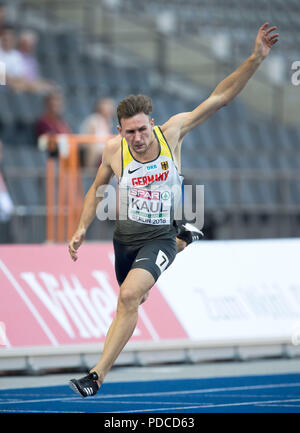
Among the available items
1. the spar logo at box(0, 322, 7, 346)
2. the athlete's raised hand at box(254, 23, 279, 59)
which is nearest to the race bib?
the athlete's raised hand at box(254, 23, 279, 59)

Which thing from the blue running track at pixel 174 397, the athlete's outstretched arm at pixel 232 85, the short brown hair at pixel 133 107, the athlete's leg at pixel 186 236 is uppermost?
the athlete's outstretched arm at pixel 232 85

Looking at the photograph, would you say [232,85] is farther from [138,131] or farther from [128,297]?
[128,297]

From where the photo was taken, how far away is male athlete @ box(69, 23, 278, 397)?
20.2 feet

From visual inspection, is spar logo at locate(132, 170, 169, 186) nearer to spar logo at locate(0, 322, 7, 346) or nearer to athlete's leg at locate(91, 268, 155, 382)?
athlete's leg at locate(91, 268, 155, 382)

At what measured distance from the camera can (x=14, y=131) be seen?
13445mm

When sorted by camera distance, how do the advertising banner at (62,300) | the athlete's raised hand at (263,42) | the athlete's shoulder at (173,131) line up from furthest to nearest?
the advertising banner at (62,300)
the athlete's shoulder at (173,131)
the athlete's raised hand at (263,42)

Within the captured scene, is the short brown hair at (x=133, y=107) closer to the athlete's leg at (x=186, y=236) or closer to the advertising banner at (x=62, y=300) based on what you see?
the athlete's leg at (x=186, y=236)

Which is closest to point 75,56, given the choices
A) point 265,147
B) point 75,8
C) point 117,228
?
point 75,8

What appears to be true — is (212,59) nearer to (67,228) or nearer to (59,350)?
(67,228)

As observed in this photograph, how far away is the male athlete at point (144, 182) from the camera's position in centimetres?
615

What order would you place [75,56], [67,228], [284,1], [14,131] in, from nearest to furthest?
[67,228]
[14,131]
[75,56]
[284,1]

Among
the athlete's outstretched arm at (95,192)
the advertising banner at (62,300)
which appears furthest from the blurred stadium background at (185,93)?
the athlete's outstretched arm at (95,192)
